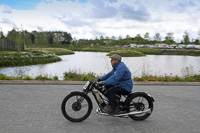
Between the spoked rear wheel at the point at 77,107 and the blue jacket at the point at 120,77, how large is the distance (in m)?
0.69

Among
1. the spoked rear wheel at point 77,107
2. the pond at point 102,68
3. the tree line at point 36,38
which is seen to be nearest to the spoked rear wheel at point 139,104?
the spoked rear wheel at point 77,107

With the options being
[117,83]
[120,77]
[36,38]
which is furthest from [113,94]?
[36,38]

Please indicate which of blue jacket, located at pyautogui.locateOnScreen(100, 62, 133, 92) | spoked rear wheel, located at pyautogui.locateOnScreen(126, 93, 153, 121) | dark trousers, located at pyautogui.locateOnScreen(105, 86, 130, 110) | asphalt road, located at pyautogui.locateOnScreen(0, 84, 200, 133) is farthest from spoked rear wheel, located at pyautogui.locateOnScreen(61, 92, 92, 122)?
spoked rear wheel, located at pyautogui.locateOnScreen(126, 93, 153, 121)

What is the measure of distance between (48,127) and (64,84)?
5.18 metres

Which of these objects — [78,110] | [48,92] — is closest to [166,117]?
[78,110]

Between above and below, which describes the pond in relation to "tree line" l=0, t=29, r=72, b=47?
below

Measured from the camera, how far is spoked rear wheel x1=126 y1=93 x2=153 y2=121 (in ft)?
16.6

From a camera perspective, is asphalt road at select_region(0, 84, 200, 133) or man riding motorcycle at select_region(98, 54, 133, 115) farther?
man riding motorcycle at select_region(98, 54, 133, 115)

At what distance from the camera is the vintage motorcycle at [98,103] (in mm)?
4883

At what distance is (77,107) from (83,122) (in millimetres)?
379

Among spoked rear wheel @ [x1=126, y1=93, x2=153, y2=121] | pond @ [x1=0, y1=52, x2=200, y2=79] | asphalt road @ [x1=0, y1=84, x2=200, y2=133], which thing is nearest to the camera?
asphalt road @ [x1=0, y1=84, x2=200, y2=133]

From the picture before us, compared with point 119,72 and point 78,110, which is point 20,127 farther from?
point 119,72

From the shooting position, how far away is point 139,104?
16.9 ft

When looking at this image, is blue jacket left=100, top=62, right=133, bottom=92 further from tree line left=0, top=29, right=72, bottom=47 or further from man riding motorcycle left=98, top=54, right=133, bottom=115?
tree line left=0, top=29, right=72, bottom=47
